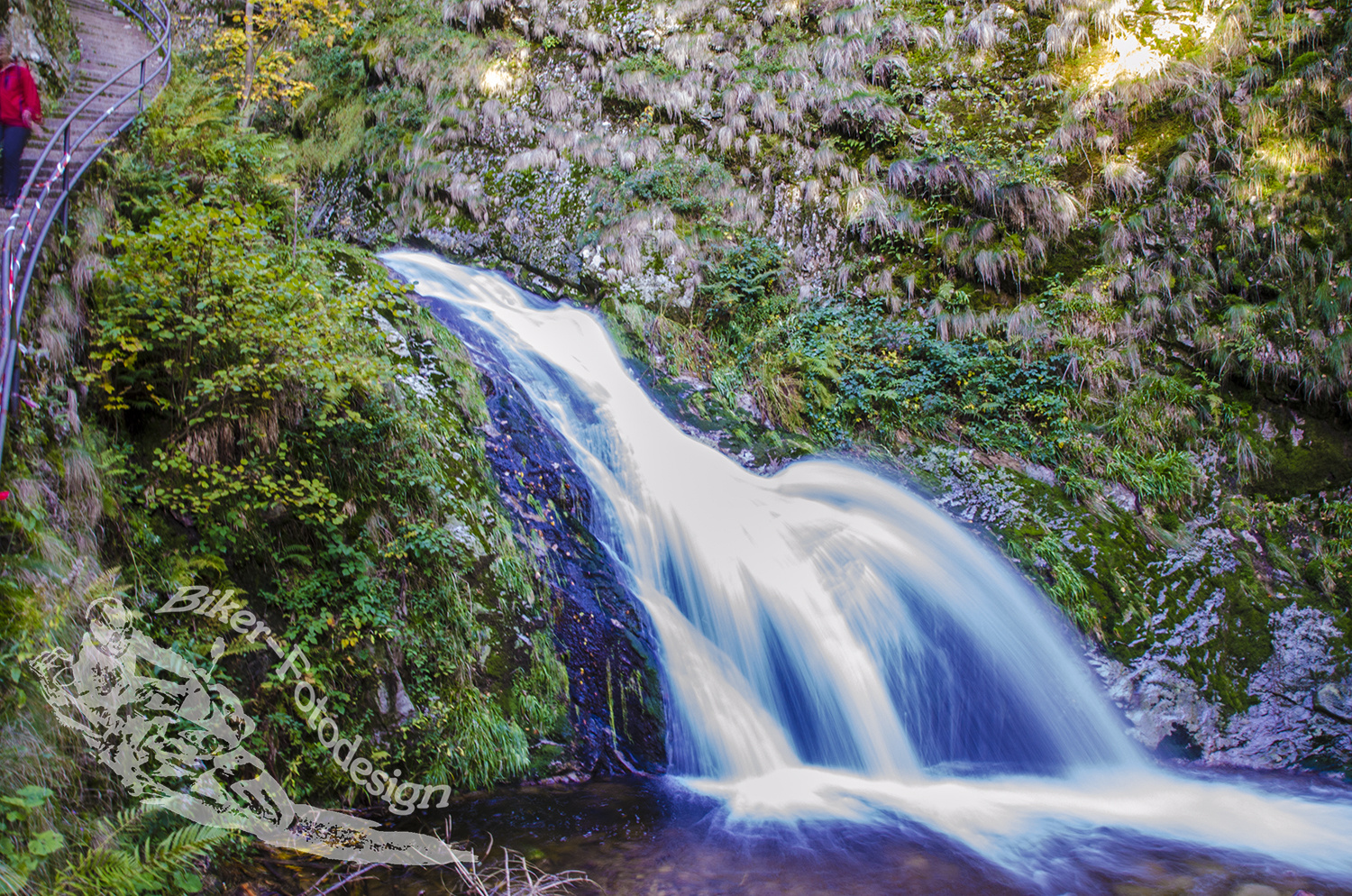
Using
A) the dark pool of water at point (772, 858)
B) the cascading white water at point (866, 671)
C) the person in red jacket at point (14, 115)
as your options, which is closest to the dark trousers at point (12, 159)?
the person in red jacket at point (14, 115)

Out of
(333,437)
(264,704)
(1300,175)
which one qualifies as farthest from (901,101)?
(264,704)

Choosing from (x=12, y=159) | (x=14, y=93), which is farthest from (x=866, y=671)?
(x=14, y=93)

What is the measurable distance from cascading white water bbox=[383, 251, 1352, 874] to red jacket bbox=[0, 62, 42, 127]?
16.1ft

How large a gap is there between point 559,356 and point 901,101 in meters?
7.61

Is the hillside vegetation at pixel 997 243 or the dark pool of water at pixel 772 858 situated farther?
the hillside vegetation at pixel 997 243

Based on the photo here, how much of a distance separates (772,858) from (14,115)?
8715 millimetres

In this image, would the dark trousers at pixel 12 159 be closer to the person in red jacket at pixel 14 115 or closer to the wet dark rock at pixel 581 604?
the person in red jacket at pixel 14 115

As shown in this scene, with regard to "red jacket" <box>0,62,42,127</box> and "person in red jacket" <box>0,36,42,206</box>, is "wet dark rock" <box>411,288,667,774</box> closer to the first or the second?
"person in red jacket" <box>0,36,42,206</box>

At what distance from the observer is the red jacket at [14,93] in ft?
19.2

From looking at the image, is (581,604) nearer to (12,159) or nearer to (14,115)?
(12,159)

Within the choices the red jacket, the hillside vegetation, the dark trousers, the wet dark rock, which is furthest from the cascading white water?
the red jacket

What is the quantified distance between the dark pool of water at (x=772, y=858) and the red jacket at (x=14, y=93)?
6897 mm

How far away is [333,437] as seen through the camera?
17.4 ft

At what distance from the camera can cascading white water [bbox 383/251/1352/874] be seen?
17.7ft
